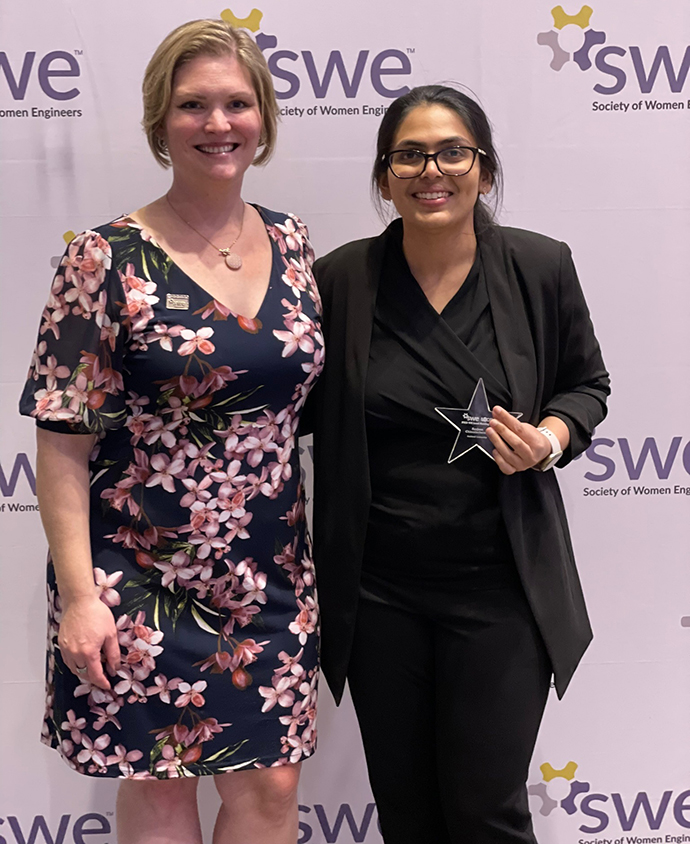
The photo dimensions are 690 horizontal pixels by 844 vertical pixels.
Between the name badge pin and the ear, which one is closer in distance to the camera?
the name badge pin

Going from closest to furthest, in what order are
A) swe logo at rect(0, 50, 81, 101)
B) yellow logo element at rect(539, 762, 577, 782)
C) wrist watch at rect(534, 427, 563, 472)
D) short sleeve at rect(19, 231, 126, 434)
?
1. short sleeve at rect(19, 231, 126, 434)
2. wrist watch at rect(534, 427, 563, 472)
3. swe logo at rect(0, 50, 81, 101)
4. yellow logo element at rect(539, 762, 577, 782)

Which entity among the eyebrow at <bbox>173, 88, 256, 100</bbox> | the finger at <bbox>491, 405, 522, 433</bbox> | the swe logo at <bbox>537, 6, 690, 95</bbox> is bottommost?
the finger at <bbox>491, 405, 522, 433</bbox>

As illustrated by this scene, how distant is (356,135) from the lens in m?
2.14

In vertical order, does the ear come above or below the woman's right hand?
above

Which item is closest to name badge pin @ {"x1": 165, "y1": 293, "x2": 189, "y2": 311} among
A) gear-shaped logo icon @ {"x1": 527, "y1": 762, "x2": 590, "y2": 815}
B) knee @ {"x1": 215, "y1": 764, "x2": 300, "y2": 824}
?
knee @ {"x1": 215, "y1": 764, "x2": 300, "y2": 824}

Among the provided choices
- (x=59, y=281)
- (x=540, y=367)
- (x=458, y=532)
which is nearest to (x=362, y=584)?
(x=458, y=532)

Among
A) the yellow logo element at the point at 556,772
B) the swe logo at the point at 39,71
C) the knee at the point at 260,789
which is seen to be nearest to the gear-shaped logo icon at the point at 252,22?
the swe logo at the point at 39,71

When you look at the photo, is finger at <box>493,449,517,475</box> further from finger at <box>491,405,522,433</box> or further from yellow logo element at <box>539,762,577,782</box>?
yellow logo element at <box>539,762,577,782</box>

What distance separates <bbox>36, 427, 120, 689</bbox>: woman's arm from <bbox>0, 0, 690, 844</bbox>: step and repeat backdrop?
30.4 inches

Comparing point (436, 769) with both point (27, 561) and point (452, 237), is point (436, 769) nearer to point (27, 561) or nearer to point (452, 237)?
point (452, 237)

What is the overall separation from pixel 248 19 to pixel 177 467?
1.17 m

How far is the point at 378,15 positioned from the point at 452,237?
0.78 meters

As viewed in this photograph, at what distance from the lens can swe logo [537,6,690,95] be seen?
2.12 meters

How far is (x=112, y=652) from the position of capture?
1.49m
